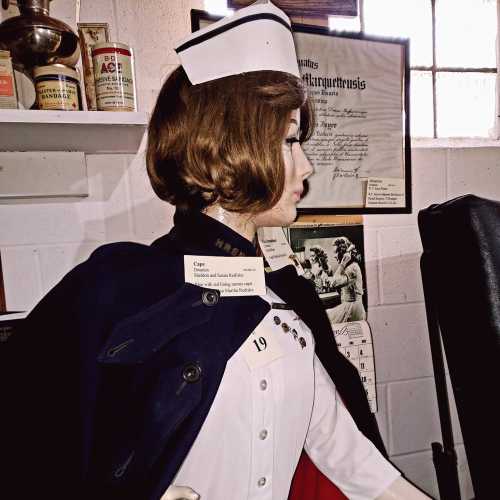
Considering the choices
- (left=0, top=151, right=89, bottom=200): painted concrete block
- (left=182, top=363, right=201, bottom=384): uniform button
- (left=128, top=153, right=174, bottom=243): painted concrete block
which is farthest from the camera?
(left=128, top=153, right=174, bottom=243): painted concrete block

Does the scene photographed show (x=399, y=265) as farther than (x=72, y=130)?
Yes

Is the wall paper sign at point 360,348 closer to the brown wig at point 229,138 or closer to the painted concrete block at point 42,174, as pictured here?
the brown wig at point 229,138

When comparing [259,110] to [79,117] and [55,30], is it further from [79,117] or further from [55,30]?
[55,30]

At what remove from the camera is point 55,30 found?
782 mm

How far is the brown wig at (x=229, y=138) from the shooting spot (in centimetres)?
66

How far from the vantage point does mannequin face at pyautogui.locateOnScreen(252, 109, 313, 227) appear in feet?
2.37

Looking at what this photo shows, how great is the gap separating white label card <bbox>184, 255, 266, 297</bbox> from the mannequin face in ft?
0.30

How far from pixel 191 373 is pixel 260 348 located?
5.5 inches

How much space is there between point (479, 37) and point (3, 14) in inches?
63.7

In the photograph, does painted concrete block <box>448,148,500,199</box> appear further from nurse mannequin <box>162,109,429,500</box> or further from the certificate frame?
nurse mannequin <box>162,109,429,500</box>

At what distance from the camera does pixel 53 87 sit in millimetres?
766

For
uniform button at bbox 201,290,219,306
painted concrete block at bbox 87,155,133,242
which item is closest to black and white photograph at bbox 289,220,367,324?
painted concrete block at bbox 87,155,133,242

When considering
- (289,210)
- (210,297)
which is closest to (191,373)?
(210,297)

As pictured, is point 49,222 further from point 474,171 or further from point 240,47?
point 474,171
